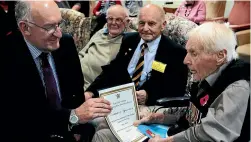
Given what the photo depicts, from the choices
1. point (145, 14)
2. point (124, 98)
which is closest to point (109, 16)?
point (145, 14)

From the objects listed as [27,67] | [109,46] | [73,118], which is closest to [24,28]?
[27,67]

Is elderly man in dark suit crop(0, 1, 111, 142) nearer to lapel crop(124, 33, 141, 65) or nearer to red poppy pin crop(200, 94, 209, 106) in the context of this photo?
red poppy pin crop(200, 94, 209, 106)

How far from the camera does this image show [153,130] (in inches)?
66.1

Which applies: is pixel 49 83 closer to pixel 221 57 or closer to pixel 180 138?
pixel 180 138

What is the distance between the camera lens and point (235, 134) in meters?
1.27

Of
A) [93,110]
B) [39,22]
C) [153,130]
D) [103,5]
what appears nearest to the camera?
[93,110]

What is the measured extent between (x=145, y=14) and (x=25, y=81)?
1.17m

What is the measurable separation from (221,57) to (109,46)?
165 cm

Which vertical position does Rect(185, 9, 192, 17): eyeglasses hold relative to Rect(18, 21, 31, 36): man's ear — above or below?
below

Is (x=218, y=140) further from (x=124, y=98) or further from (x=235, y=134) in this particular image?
(x=124, y=98)

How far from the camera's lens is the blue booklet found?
1.62 meters

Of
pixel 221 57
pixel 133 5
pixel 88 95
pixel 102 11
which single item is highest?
pixel 221 57

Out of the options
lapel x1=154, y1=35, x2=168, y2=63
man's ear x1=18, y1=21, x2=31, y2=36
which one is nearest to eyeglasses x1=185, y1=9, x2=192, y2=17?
lapel x1=154, y1=35, x2=168, y2=63

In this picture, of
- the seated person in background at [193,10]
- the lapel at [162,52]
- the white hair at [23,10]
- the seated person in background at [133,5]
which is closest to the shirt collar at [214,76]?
the lapel at [162,52]
